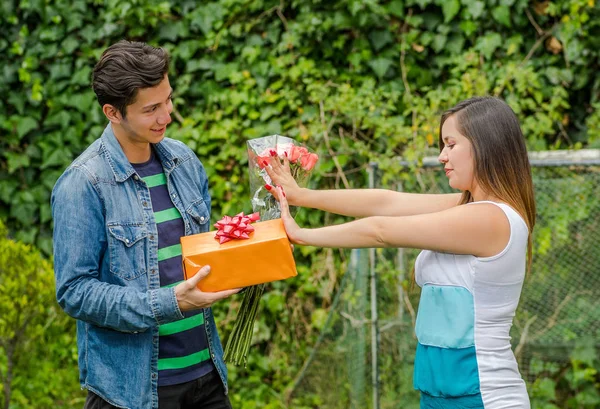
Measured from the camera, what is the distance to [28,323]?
4.29m

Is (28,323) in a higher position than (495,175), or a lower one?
lower

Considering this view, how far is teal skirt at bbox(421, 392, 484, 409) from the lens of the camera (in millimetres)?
2324

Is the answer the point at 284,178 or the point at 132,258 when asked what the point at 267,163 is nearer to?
the point at 284,178

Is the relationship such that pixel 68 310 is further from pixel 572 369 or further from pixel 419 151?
pixel 572 369

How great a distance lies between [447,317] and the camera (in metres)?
2.34

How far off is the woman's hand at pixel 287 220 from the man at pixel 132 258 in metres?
0.27

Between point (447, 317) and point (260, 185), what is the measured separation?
805 millimetres

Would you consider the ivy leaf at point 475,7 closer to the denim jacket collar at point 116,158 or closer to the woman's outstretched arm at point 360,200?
the woman's outstretched arm at point 360,200

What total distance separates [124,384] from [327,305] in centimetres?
253

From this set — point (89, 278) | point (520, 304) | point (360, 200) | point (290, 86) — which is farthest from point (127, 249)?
point (290, 86)

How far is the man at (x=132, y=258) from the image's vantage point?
242 centimetres

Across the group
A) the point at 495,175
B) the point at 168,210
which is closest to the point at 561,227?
the point at 495,175

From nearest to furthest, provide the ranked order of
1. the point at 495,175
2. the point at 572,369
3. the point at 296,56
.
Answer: the point at 495,175 → the point at 572,369 → the point at 296,56

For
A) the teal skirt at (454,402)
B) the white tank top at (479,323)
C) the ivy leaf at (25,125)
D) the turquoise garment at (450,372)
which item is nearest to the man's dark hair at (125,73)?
the white tank top at (479,323)
